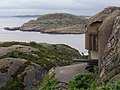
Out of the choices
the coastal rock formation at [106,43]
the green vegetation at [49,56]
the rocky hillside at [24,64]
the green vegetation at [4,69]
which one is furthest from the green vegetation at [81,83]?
the green vegetation at [49,56]

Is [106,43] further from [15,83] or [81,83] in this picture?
[15,83]

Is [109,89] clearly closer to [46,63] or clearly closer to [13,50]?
[46,63]

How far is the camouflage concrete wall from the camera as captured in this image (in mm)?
9844

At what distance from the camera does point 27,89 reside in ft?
64.0

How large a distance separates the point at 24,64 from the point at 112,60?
11.2m

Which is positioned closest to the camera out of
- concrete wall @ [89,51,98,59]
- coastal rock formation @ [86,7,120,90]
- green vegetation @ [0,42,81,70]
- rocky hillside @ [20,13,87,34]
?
coastal rock formation @ [86,7,120,90]

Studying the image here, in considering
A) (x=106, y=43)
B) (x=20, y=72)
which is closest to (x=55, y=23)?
(x=20, y=72)

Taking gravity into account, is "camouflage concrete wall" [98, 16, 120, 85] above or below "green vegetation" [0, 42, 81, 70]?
above

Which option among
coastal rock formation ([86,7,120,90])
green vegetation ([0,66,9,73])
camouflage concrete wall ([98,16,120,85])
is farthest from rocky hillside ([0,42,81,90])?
camouflage concrete wall ([98,16,120,85])

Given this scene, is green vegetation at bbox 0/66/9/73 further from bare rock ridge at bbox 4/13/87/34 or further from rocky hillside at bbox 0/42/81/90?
bare rock ridge at bbox 4/13/87/34

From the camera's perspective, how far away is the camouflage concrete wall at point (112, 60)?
984 centimetres

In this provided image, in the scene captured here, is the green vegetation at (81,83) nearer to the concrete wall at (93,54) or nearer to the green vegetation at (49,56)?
the concrete wall at (93,54)

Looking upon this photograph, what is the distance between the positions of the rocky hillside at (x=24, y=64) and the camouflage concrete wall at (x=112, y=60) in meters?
8.63

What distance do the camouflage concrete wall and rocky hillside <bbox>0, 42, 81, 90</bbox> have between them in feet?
28.3
